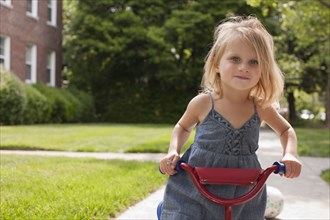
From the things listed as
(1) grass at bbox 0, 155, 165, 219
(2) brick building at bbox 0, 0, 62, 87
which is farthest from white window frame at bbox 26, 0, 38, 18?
(1) grass at bbox 0, 155, 165, 219

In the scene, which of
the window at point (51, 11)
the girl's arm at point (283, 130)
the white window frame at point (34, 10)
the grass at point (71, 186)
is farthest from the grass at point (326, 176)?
the window at point (51, 11)

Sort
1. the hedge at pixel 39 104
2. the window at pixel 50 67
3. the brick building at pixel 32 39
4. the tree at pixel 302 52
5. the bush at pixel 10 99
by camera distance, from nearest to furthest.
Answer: the bush at pixel 10 99 → the hedge at pixel 39 104 → the tree at pixel 302 52 → the brick building at pixel 32 39 → the window at pixel 50 67

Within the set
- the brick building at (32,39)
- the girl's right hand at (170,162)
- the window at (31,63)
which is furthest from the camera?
the window at (31,63)

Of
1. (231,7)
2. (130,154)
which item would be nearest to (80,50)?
(231,7)

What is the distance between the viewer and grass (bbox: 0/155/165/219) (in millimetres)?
3992

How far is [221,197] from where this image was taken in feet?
7.95

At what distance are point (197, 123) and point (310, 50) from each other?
23.3 m

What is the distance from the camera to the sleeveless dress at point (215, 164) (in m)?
2.47

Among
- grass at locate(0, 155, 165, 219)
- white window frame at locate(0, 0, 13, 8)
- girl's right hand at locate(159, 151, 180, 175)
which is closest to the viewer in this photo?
girl's right hand at locate(159, 151, 180, 175)

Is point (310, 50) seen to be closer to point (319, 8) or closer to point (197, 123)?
point (319, 8)

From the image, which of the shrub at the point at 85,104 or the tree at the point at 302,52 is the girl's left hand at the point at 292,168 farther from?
the shrub at the point at 85,104

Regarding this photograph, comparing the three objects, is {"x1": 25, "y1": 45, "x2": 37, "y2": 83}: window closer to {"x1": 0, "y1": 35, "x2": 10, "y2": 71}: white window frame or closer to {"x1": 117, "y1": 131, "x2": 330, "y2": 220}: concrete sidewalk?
{"x1": 0, "y1": 35, "x2": 10, "y2": 71}: white window frame

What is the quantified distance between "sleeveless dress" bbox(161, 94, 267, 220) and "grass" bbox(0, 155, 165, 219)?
1.52 metres

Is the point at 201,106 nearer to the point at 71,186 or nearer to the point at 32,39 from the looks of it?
the point at 71,186
